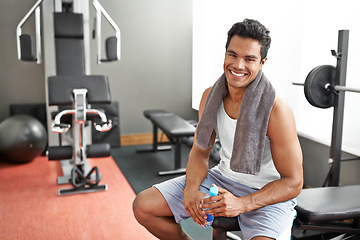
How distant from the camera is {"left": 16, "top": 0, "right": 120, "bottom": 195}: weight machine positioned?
2545 millimetres

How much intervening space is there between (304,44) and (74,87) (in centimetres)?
160

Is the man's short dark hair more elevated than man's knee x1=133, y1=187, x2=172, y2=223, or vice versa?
the man's short dark hair

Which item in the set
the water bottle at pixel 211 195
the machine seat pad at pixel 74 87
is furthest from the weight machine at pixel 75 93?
the water bottle at pixel 211 195

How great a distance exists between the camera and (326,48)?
7.54 ft

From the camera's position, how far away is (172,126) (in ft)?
10.3

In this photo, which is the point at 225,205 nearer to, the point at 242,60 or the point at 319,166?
the point at 242,60

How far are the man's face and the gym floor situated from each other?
1540 millimetres

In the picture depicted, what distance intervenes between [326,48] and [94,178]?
6.38 feet

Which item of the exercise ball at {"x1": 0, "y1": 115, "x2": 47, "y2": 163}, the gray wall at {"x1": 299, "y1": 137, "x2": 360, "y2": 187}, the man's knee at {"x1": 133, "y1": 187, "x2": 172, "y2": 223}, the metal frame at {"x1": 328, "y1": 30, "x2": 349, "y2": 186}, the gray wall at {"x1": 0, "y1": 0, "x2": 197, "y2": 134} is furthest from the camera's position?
the gray wall at {"x1": 0, "y1": 0, "x2": 197, "y2": 134}

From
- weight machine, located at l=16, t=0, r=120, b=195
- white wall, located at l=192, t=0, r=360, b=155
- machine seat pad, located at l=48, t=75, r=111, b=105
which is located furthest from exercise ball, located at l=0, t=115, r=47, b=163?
white wall, located at l=192, t=0, r=360, b=155

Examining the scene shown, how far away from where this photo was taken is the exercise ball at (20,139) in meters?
3.12

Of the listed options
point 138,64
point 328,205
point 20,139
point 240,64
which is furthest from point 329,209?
point 138,64

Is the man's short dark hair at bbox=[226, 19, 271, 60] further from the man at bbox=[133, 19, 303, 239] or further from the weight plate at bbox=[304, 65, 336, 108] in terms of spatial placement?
the weight plate at bbox=[304, 65, 336, 108]

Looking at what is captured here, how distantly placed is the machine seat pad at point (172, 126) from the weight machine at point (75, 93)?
0.54 m
